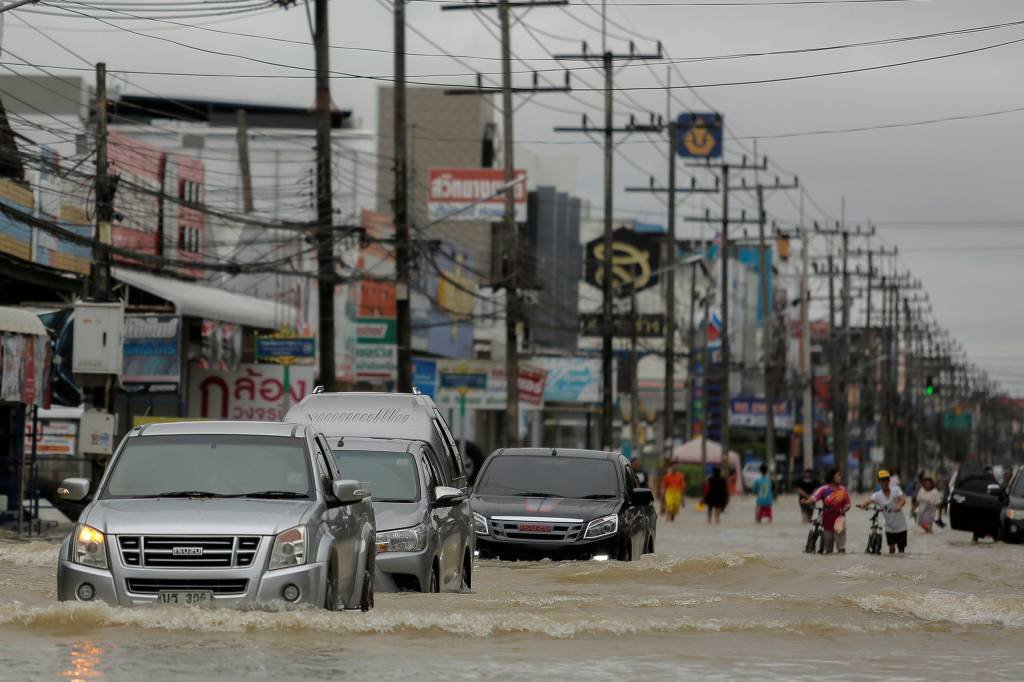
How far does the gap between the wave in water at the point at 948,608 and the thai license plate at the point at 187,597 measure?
6.92 metres

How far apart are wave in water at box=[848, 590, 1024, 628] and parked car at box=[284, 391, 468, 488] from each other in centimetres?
501

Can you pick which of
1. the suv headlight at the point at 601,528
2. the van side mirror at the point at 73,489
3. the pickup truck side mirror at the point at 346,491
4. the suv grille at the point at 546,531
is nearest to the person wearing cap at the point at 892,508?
Answer: the suv headlight at the point at 601,528

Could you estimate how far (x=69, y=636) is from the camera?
469 inches

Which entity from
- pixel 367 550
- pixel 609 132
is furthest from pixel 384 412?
pixel 609 132

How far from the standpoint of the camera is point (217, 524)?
476 inches

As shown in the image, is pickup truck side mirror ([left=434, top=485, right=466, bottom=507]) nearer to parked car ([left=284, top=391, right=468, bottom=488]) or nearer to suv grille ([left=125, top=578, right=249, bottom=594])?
parked car ([left=284, top=391, right=468, bottom=488])

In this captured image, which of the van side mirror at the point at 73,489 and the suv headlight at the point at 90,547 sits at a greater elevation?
the van side mirror at the point at 73,489

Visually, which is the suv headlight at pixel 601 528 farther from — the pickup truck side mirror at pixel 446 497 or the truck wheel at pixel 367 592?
the truck wheel at pixel 367 592

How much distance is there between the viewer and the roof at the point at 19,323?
2838 cm

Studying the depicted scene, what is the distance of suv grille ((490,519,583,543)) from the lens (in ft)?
73.3

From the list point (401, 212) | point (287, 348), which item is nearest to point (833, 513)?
point (401, 212)

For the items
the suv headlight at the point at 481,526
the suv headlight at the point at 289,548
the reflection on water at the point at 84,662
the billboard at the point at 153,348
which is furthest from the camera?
the billboard at the point at 153,348

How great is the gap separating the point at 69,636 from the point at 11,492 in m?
19.8

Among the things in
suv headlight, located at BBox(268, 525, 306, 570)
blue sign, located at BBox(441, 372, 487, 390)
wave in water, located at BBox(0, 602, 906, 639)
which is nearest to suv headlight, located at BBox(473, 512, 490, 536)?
wave in water, located at BBox(0, 602, 906, 639)
